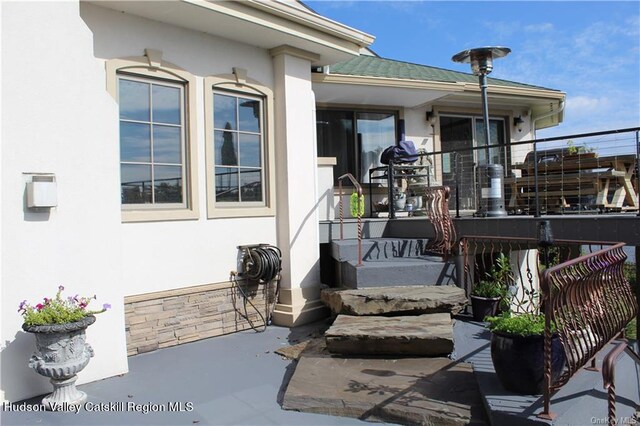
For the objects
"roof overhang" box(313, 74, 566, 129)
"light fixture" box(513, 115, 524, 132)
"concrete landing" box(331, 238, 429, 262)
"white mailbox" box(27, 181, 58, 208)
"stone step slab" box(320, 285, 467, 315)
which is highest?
"roof overhang" box(313, 74, 566, 129)

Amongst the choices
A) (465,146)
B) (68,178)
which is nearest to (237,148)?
(68,178)

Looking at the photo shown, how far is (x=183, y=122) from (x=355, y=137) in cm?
402

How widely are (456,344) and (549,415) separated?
65.1 inches

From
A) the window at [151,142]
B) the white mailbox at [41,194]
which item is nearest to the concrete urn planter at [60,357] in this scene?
the white mailbox at [41,194]

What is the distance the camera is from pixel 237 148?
19.2ft

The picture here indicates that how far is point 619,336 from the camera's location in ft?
13.9

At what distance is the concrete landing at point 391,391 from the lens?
10.7ft

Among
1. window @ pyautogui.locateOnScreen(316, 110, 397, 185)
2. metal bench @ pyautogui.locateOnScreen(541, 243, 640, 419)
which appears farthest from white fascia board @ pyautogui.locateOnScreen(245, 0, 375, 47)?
metal bench @ pyautogui.locateOnScreen(541, 243, 640, 419)

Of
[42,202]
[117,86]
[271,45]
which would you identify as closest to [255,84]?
[271,45]

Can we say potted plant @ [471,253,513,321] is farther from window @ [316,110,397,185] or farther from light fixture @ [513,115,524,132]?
light fixture @ [513,115,524,132]

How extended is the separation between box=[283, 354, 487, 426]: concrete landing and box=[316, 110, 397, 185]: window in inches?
187

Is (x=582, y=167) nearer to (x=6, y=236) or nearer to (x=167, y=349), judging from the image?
(x=167, y=349)

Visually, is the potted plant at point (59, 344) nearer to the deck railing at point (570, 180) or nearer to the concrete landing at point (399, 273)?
the concrete landing at point (399, 273)

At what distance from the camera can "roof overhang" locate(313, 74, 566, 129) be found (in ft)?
24.2
